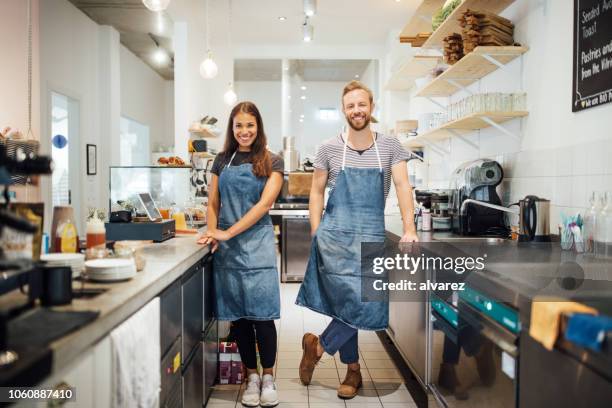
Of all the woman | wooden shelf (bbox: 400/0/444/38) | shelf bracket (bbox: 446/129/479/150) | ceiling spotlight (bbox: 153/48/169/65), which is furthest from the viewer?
ceiling spotlight (bbox: 153/48/169/65)

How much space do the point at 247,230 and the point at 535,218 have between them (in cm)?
138

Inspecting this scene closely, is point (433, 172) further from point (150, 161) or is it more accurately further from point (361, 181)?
point (150, 161)

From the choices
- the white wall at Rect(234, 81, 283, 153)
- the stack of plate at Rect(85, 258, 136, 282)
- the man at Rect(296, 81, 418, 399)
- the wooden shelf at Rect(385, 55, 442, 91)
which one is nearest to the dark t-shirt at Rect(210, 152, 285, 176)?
the man at Rect(296, 81, 418, 399)

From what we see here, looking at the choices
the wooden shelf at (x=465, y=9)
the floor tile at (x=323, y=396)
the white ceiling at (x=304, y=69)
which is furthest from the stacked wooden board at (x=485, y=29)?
the white ceiling at (x=304, y=69)

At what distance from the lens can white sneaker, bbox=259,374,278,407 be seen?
2658 millimetres

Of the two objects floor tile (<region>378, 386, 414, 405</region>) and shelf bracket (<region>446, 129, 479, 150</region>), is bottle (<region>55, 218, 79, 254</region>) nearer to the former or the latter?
floor tile (<region>378, 386, 414, 405</region>)

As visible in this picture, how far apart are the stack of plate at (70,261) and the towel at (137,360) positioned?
24 centimetres

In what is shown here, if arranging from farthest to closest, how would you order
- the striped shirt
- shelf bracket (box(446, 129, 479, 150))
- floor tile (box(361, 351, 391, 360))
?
shelf bracket (box(446, 129, 479, 150)) < floor tile (box(361, 351, 391, 360)) < the striped shirt

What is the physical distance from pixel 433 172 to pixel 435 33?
1890mm

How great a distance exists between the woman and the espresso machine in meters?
1.11

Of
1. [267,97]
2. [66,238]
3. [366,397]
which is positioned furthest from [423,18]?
[267,97]

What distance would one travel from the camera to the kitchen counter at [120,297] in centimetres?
103

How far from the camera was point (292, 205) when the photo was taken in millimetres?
5898

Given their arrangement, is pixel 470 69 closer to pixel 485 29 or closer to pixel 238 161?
pixel 485 29
